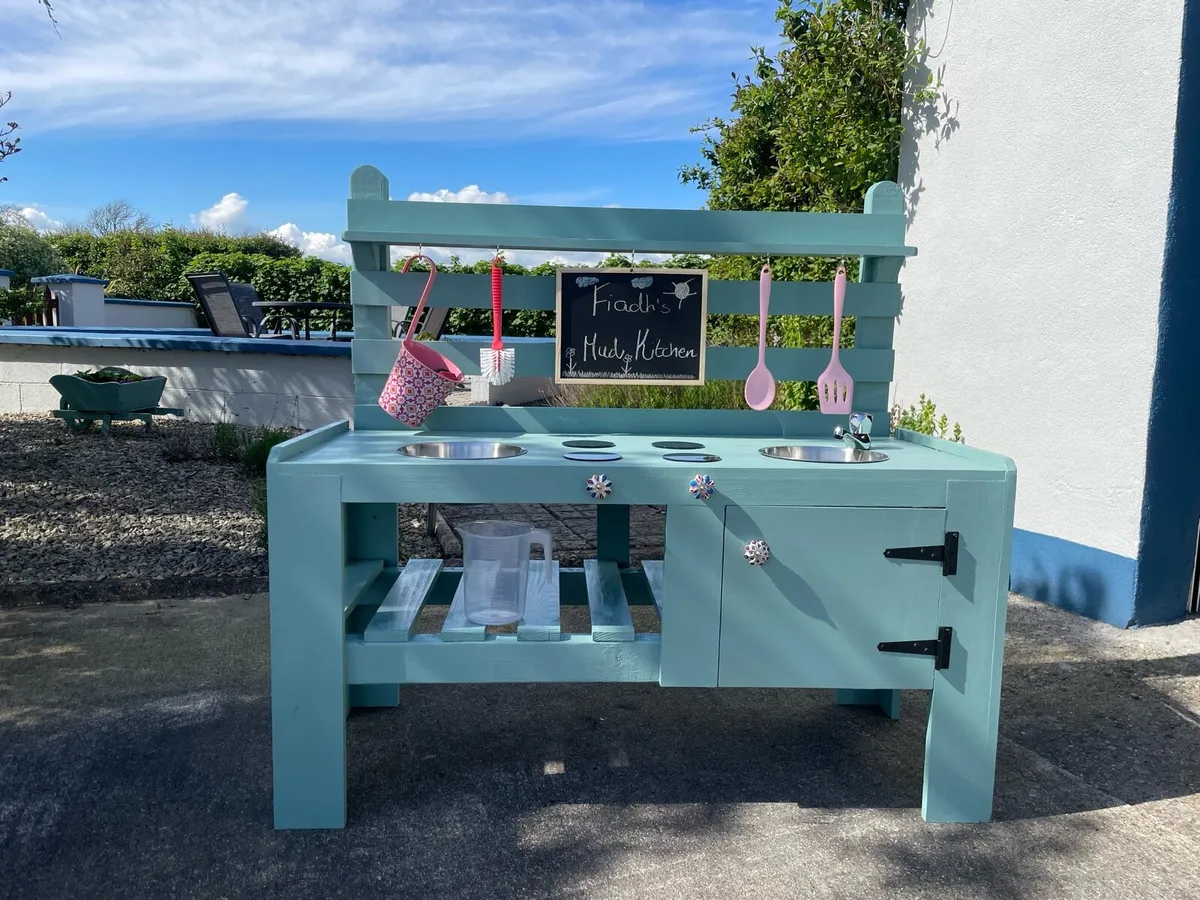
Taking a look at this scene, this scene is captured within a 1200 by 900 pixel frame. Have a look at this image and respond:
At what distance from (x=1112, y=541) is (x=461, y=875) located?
326 centimetres

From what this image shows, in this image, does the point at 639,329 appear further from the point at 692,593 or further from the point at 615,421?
the point at 692,593

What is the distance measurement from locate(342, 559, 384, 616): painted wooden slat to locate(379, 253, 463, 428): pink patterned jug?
18.3 inches

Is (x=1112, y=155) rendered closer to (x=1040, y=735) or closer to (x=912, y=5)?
(x=912, y=5)

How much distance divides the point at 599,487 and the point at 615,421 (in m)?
0.78

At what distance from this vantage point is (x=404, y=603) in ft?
8.42

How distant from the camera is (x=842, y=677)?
2.29 m

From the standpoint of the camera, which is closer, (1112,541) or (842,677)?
(842,677)

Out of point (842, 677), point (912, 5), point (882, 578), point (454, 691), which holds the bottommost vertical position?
point (454, 691)

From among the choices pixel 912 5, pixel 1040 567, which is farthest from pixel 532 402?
pixel 1040 567

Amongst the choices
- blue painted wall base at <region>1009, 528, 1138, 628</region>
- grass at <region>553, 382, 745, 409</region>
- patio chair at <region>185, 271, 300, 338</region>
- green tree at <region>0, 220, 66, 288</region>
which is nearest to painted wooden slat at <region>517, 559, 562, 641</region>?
blue painted wall base at <region>1009, 528, 1138, 628</region>

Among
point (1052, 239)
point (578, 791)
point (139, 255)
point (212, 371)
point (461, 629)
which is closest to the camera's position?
point (461, 629)

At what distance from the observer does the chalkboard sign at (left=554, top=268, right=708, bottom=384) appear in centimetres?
290

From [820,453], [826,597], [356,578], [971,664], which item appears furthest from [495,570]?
[971,664]

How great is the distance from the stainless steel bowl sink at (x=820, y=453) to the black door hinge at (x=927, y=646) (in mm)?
487
